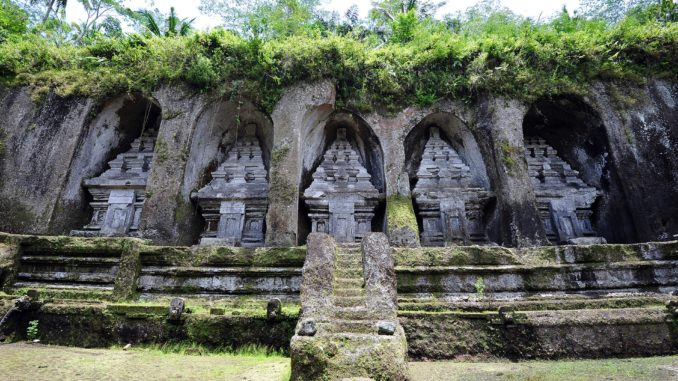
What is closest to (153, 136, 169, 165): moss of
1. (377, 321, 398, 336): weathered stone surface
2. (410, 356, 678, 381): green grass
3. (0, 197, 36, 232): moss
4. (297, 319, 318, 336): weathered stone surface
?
(0, 197, 36, 232): moss

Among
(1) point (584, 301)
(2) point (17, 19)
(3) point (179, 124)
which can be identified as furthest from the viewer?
(2) point (17, 19)

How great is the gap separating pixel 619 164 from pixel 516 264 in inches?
187

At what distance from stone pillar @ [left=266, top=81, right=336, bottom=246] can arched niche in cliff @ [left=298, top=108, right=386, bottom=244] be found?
1.55 ft

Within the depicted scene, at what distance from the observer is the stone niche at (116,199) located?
9.39 meters

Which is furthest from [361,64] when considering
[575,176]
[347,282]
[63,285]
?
[63,285]

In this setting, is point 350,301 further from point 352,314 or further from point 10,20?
A: point 10,20

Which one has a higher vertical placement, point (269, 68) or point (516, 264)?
point (269, 68)

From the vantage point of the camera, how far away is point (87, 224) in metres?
9.45

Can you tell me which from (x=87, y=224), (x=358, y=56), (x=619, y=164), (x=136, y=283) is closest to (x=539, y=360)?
(x=136, y=283)

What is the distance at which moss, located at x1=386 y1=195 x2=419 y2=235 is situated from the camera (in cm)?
805

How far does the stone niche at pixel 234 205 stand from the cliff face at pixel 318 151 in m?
0.32

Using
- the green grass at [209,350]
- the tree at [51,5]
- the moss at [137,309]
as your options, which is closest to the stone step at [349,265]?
the green grass at [209,350]

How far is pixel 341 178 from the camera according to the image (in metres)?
9.77

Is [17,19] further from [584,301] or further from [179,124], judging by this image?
[584,301]
